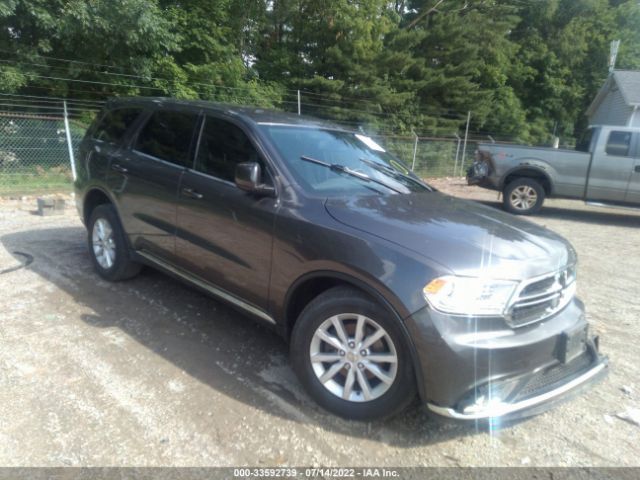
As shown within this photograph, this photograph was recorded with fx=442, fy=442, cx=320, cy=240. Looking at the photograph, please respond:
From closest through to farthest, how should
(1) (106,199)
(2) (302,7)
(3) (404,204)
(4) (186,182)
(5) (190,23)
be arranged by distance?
(3) (404,204), (4) (186,182), (1) (106,199), (5) (190,23), (2) (302,7)

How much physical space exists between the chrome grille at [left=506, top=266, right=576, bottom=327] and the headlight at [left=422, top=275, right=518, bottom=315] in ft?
0.42

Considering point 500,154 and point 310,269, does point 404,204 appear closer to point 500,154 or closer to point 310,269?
point 310,269

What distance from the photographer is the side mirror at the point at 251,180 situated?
2.90 meters

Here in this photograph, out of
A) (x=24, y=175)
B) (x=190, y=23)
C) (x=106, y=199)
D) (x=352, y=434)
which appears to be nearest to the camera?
(x=352, y=434)

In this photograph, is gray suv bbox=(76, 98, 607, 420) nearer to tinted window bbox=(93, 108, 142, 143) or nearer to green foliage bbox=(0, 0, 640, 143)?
tinted window bbox=(93, 108, 142, 143)

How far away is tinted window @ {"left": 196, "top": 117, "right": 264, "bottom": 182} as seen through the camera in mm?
3289

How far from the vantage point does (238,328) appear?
3.78 m

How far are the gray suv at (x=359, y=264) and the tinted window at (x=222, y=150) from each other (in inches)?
0.5

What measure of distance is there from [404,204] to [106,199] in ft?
10.7

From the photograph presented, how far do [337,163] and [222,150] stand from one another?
90 centimetres

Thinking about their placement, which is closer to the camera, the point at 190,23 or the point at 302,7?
the point at 190,23

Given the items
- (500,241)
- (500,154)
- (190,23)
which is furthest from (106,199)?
(190,23)

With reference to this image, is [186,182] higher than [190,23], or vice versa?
[190,23]

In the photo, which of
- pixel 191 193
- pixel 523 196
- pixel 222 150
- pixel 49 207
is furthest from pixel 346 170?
pixel 523 196
